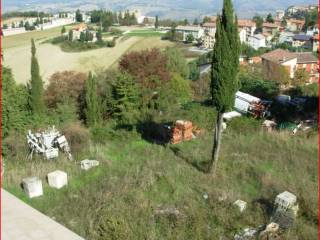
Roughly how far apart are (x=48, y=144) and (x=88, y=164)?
217 cm

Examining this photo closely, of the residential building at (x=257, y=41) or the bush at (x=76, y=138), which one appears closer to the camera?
the bush at (x=76, y=138)

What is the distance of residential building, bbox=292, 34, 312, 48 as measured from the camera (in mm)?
81500

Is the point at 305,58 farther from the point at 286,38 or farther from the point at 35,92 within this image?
the point at 35,92

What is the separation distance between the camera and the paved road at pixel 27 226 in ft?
29.0

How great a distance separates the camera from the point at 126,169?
42.4 feet

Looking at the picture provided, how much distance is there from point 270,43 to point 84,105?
71.8 m

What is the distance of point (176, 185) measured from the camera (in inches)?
455

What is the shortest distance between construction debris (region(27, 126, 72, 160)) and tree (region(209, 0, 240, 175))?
5709 millimetres

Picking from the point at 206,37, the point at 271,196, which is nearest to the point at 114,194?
the point at 271,196

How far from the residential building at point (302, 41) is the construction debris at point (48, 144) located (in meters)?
74.7

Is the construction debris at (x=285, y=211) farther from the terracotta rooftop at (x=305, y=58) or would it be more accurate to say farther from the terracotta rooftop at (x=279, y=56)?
the terracotta rooftop at (x=305, y=58)

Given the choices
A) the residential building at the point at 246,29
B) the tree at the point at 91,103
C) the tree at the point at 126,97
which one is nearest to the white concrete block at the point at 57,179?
the tree at the point at 126,97

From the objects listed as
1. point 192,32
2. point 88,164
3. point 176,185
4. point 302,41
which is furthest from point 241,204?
point 192,32

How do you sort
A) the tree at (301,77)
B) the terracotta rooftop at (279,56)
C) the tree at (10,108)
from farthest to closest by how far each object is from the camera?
the terracotta rooftop at (279,56) → the tree at (301,77) → the tree at (10,108)
